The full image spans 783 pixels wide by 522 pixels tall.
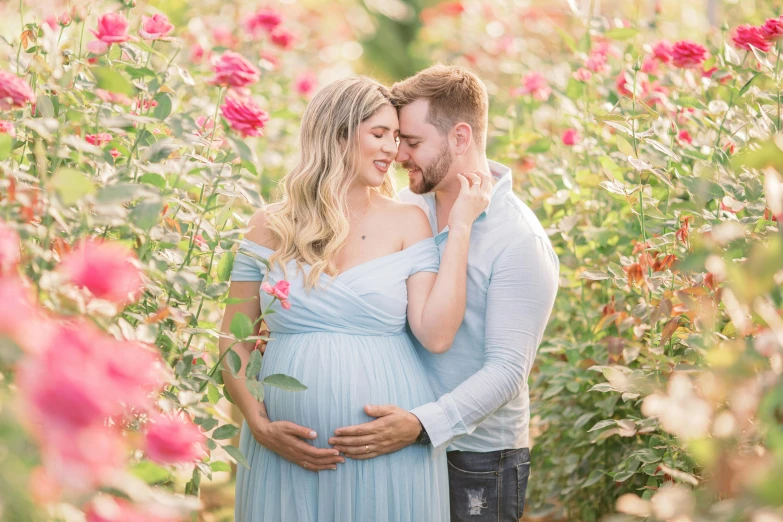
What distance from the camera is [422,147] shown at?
7.63ft

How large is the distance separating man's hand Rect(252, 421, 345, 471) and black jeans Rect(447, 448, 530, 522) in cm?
46

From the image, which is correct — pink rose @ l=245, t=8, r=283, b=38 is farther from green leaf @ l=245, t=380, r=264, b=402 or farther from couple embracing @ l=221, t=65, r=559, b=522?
green leaf @ l=245, t=380, r=264, b=402

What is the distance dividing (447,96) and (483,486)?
1221mm

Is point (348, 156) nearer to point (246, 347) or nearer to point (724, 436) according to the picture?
point (246, 347)

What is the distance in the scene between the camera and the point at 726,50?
2189 mm

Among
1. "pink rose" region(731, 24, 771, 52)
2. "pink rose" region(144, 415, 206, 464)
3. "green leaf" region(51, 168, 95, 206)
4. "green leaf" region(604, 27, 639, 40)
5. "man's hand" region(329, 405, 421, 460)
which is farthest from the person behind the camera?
"green leaf" region(604, 27, 639, 40)

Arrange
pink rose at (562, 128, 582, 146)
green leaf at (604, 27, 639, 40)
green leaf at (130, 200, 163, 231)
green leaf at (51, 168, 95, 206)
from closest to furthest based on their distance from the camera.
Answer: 1. green leaf at (51, 168, 95, 206)
2. green leaf at (130, 200, 163, 231)
3. green leaf at (604, 27, 639, 40)
4. pink rose at (562, 128, 582, 146)

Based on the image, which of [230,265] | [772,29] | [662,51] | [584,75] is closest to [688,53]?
[662,51]

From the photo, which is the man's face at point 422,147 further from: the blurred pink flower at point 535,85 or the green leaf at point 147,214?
the blurred pink flower at point 535,85

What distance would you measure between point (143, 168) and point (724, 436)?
110cm

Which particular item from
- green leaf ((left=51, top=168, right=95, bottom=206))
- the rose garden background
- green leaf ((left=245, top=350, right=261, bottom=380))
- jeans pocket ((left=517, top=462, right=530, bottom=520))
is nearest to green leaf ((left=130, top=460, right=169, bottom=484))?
the rose garden background

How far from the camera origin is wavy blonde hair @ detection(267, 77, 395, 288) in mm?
2148

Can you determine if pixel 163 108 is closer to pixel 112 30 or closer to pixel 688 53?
pixel 112 30

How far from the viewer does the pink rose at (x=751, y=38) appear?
2.07 meters
